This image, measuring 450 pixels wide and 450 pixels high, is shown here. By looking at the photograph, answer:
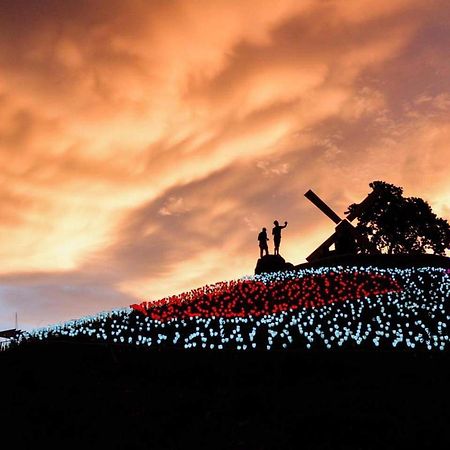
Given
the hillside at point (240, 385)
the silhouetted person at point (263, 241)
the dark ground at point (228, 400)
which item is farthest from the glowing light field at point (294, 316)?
the silhouetted person at point (263, 241)

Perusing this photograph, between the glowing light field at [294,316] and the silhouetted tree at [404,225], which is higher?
Answer: the silhouetted tree at [404,225]

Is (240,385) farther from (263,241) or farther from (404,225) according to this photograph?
(404,225)

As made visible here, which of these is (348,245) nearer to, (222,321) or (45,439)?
(222,321)

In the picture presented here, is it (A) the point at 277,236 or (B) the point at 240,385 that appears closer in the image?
(B) the point at 240,385

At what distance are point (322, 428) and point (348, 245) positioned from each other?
29.1 meters

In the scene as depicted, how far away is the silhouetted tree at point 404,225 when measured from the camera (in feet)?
161

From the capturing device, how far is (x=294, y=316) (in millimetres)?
16922

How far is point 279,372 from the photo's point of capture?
10367mm

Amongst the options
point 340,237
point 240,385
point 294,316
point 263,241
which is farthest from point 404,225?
point 240,385

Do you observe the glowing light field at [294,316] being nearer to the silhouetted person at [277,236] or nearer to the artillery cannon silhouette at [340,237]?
the silhouetted person at [277,236]

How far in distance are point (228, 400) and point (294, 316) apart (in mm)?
8371

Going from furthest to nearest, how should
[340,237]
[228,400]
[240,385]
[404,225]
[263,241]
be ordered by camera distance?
[404,225]
[340,237]
[263,241]
[240,385]
[228,400]

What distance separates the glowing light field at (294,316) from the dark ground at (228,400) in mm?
1270

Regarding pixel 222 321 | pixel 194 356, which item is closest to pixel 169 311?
pixel 222 321
